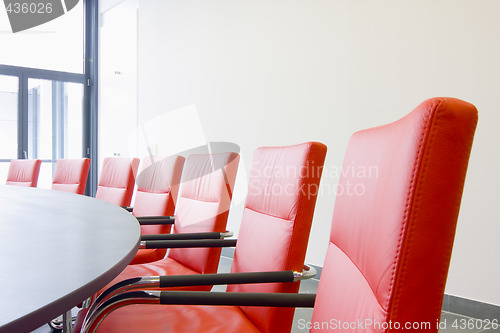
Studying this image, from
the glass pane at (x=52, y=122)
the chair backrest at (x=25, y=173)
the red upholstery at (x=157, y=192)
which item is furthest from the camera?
the glass pane at (x=52, y=122)

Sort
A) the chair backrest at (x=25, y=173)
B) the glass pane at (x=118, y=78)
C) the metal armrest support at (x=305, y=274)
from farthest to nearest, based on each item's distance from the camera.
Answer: the glass pane at (x=118, y=78)
the chair backrest at (x=25, y=173)
the metal armrest support at (x=305, y=274)

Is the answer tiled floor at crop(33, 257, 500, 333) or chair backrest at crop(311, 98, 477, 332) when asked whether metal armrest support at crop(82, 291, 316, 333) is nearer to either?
chair backrest at crop(311, 98, 477, 332)

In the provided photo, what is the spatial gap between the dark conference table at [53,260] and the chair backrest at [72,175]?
6.53 ft

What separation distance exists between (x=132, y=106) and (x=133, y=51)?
811mm

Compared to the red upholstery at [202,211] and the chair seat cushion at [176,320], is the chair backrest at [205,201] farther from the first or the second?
the chair seat cushion at [176,320]

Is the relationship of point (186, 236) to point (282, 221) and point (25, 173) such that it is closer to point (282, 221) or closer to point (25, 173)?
point (282, 221)

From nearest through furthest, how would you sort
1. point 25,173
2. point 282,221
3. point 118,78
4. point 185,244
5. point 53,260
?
point 53,260, point 282,221, point 185,244, point 25,173, point 118,78

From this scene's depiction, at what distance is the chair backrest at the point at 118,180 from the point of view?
2875 mm

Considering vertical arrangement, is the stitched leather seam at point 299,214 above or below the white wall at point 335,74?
below

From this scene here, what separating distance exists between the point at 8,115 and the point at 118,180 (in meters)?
4.33

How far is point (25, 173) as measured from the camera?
3736 millimetres

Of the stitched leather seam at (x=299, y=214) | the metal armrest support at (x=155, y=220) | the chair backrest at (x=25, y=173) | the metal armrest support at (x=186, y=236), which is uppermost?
the stitched leather seam at (x=299, y=214)

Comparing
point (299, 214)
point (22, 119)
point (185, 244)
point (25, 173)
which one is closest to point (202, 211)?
point (185, 244)

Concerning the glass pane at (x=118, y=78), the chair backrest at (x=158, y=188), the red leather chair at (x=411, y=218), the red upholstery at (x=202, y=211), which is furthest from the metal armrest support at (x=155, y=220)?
the glass pane at (x=118, y=78)
